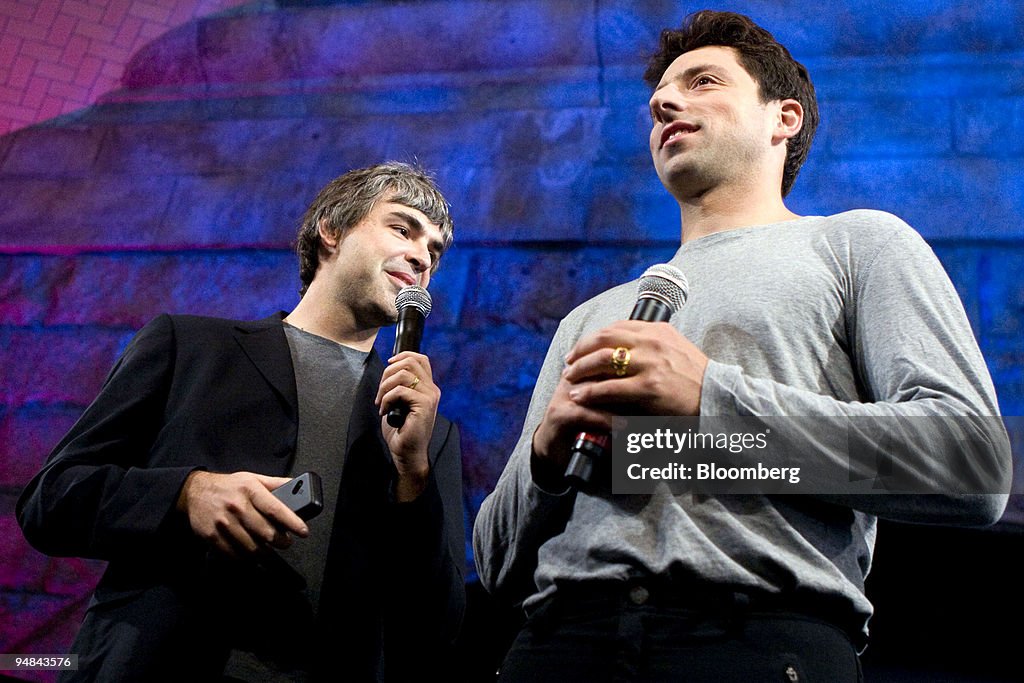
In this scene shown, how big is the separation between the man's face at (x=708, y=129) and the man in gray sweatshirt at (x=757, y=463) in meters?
0.22

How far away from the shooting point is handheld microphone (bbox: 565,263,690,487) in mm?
1050

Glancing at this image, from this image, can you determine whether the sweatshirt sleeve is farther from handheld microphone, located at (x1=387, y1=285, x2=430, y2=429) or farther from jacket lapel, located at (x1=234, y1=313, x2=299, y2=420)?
jacket lapel, located at (x1=234, y1=313, x2=299, y2=420)

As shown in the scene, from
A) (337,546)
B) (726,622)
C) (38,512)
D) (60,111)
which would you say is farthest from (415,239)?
(60,111)

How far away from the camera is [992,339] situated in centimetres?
227

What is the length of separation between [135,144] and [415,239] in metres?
1.52

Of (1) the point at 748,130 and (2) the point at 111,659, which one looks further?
(1) the point at 748,130

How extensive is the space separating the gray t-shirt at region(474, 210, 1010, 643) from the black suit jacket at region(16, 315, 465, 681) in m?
0.41

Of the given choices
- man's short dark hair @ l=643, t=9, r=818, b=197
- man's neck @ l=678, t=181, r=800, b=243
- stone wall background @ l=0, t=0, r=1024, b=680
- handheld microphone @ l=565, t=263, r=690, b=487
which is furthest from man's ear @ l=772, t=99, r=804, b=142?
stone wall background @ l=0, t=0, r=1024, b=680

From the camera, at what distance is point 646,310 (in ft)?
3.81

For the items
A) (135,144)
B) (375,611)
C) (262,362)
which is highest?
(135,144)

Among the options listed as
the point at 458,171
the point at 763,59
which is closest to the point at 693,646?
the point at 763,59

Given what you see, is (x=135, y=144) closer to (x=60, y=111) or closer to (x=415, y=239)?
(x=60, y=111)

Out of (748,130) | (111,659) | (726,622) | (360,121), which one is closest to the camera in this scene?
(726,622)

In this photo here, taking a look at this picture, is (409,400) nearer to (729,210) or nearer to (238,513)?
(238,513)
